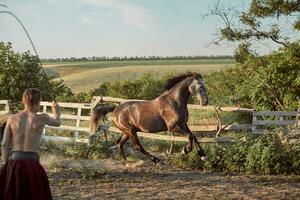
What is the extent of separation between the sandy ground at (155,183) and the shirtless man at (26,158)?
139 inches

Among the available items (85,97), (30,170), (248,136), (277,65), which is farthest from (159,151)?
(85,97)

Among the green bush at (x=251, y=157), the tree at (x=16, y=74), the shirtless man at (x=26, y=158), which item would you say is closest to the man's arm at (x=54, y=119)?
the shirtless man at (x=26, y=158)

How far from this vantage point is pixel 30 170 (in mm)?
5605

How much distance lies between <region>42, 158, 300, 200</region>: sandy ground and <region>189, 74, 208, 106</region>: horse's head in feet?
5.16

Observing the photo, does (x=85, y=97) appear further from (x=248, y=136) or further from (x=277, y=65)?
(x=248, y=136)

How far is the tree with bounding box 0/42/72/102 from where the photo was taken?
2752 cm

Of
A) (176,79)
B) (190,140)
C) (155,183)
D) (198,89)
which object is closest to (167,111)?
(176,79)

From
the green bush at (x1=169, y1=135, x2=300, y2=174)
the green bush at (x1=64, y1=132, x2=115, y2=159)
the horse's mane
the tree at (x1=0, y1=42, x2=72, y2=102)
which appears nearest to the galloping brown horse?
the horse's mane

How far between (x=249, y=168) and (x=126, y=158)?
3350mm

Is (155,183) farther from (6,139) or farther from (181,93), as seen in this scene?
(6,139)

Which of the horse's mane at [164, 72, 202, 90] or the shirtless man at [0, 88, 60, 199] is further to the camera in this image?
the horse's mane at [164, 72, 202, 90]

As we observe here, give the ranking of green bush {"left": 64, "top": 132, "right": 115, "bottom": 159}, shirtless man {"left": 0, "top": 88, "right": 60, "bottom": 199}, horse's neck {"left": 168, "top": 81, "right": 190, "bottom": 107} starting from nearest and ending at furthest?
shirtless man {"left": 0, "top": 88, "right": 60, "bottom": 199} < horse's neck {"left": 168, "top": 81, "right": 190, "bottom": 107} < green bush {"left": 64, "top": 132, "right": 115, "bottom": 159}

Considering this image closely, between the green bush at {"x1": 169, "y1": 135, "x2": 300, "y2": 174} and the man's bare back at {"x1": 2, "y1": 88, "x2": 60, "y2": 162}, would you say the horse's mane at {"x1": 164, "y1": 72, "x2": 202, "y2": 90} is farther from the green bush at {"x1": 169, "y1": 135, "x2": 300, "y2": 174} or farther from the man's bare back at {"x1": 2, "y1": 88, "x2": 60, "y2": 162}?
the man's bare back at {"x1": 2, "y1": 88, "x2": 60, "y2": 162}

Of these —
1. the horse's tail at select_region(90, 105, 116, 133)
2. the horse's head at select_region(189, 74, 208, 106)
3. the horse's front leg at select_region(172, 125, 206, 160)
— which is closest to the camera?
the horse's head at select_region(189, 74, 208, 106)
